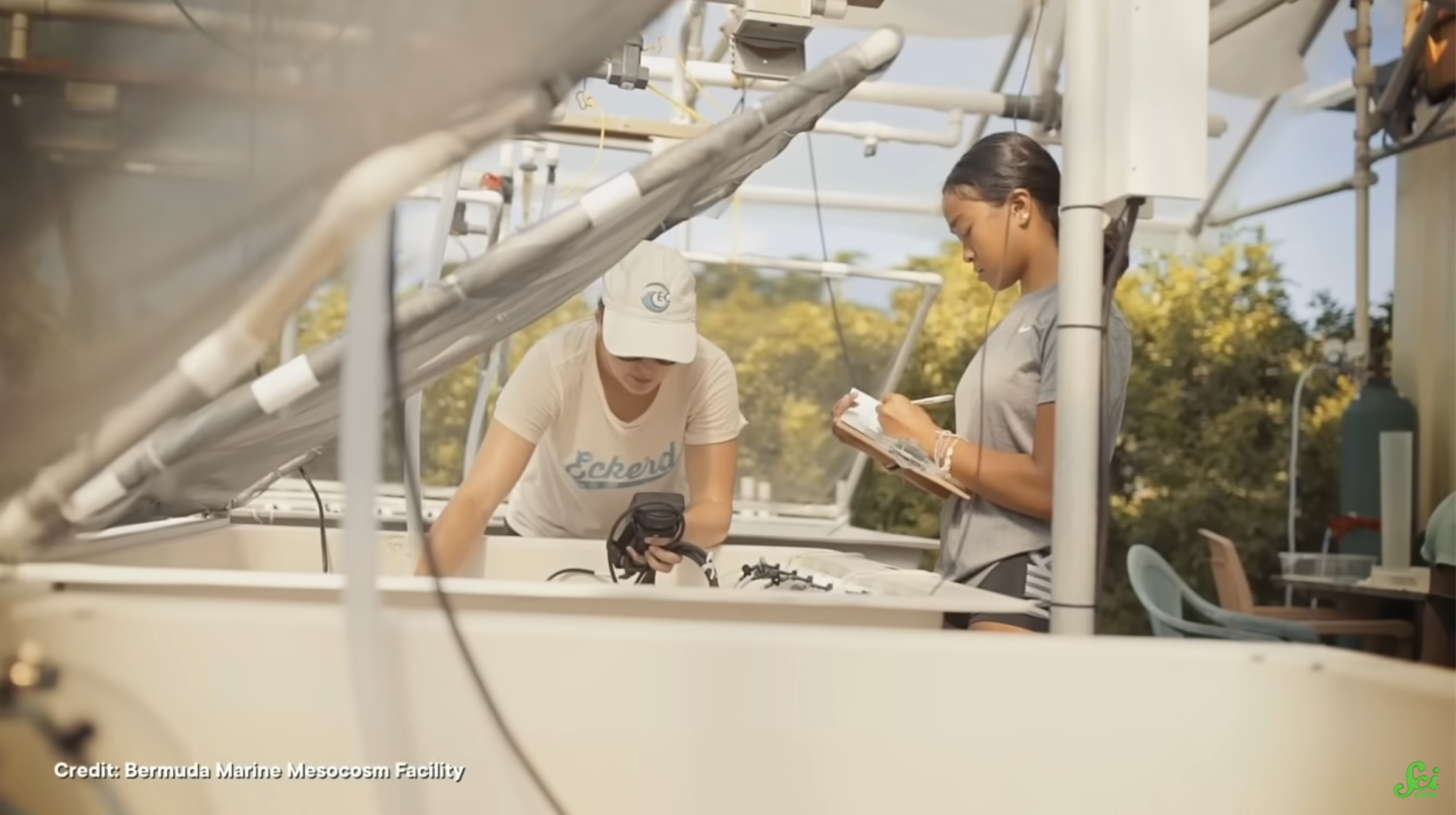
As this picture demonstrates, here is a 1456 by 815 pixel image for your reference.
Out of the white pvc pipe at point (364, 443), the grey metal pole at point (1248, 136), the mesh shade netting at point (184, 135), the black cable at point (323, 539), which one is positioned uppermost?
the grey metal pole at point (1248, 136)

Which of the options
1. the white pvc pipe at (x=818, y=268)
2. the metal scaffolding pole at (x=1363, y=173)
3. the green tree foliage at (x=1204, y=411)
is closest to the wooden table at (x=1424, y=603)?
the metal scaffolding pole at (x=1363, y=173)

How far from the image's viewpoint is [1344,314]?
3.38 metres

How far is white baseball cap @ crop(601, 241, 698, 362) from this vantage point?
4.50 feet

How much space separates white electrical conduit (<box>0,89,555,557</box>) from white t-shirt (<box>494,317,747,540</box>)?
824 mm

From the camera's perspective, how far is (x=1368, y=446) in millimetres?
2885

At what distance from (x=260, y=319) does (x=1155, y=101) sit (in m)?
0.68

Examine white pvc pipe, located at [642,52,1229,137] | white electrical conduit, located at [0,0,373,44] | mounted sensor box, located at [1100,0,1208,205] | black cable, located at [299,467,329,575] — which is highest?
white pvc pipe, located at [642,52,1229,137]

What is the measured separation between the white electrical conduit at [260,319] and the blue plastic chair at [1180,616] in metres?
1.70

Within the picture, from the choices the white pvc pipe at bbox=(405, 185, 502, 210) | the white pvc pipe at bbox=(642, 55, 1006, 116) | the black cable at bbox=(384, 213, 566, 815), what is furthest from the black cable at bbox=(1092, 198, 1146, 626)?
the white pvc pipe at bbox=(405, 185, 502, 210)

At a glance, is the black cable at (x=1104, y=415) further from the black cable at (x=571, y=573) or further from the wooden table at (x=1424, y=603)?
the wooden table at (x=1424, y=603)

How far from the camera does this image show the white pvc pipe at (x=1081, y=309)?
33.5 inches

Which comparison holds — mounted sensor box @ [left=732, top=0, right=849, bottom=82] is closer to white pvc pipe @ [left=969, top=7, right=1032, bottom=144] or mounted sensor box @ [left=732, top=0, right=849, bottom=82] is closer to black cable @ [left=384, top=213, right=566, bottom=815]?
→ black cable @ [left=384, top=213, right=566, bottom=815]

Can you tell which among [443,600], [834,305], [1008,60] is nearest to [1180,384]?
[1008,60]

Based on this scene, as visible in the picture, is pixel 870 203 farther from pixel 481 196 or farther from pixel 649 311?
pixel 649 311
